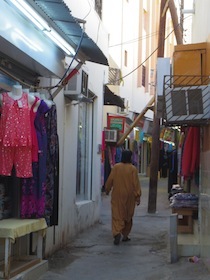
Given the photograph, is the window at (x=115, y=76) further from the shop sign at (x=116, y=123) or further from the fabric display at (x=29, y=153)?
the fabric display at (x=29, y=153)

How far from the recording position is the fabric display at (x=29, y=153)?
201 inches

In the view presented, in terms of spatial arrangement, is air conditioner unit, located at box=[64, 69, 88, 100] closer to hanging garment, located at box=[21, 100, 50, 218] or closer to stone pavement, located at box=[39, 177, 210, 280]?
hanging garment, located at box=[21, 100, 50, 218]

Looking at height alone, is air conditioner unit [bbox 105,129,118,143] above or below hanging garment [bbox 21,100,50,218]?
above

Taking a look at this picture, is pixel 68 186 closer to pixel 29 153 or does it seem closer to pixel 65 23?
pixel 29 153

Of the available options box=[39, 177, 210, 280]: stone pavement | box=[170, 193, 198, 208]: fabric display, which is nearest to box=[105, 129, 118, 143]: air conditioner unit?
box=[39, 177, 210, 280]: stone pavement

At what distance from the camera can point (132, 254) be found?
7.76 m

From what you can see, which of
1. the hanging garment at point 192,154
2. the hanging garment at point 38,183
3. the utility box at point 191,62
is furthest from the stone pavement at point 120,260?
the utility box at point 191,62

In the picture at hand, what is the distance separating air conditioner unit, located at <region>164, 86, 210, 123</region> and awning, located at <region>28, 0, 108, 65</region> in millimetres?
1281

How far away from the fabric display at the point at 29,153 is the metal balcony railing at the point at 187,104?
4.94 ft

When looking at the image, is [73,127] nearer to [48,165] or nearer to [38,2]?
[48,165]

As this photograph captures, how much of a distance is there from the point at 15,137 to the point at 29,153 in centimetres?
31

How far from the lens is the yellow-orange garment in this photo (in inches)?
348

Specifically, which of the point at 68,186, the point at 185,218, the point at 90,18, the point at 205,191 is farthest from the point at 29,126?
the point at 90,18

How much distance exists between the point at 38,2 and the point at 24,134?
4.52 ft
